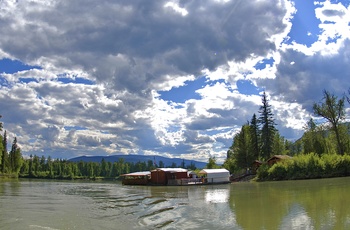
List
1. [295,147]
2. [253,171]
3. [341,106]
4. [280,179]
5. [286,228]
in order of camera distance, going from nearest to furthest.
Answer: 1. [286,228]
2. [280,179]
3. [341,106]
4. [253,171]
5. [295,147]

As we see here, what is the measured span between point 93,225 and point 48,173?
179m

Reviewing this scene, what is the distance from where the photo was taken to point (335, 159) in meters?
58.3

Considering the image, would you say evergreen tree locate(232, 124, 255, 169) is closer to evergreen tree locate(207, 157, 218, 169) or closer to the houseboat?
evergreen tree locate(207, 157, 218, 169)

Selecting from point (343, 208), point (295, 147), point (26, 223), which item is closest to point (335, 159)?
point (343, 208)

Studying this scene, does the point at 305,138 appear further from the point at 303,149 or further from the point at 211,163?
the point at 211,163

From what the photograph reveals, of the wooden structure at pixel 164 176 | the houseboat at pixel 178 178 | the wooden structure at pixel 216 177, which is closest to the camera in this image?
the houseboat at pixel 178 178

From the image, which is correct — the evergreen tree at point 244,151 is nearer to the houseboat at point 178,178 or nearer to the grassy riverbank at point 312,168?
A: the houseboat at point 178,178

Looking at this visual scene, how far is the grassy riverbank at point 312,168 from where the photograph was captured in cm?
5731

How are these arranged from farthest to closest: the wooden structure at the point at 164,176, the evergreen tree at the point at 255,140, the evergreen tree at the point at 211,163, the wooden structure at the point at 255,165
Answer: the evergreen tree at the point at 211,163, the evergreen tree at the point at 255,140, the wooden structure at the point at 255,165, the wooden structure at the point at 164,176

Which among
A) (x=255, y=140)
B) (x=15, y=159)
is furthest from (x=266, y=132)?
(x=15, y=159)

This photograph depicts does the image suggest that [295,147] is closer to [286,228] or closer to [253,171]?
[253,171]

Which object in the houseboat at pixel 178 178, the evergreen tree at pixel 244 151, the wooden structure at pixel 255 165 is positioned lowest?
the houseboat at pixel 178 178

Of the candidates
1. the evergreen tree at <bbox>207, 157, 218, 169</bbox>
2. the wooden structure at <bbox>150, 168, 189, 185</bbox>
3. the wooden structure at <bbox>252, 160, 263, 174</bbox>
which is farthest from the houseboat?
the evergreen tree at <bbox>207, 157, 218, 169</bbox>

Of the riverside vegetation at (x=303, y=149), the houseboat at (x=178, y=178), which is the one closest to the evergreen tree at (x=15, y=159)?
the riverside vegetation at (x=303, y=149)
